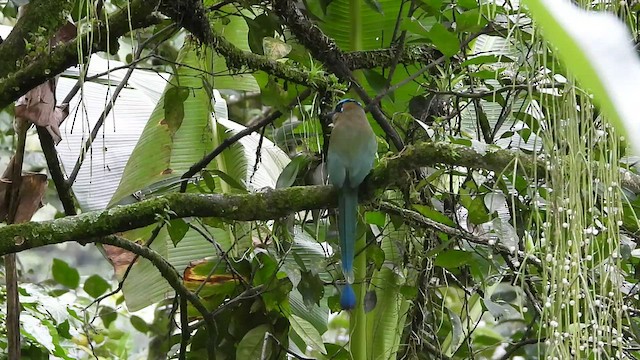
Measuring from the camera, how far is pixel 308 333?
5.83 feet

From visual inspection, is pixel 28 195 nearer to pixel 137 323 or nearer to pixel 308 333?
pixel 308 333

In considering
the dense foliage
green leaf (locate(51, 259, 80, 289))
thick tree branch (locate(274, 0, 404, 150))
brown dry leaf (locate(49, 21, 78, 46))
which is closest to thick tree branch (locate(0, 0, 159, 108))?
the dense foliage

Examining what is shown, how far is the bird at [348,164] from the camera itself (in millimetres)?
1326

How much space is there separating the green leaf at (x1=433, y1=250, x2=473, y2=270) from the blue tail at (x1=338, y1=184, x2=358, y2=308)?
200mm

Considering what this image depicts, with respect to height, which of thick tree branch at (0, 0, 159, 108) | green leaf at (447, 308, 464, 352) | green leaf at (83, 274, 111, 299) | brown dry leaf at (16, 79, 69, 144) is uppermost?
thick tree branch at (0, 0, 159, 108)

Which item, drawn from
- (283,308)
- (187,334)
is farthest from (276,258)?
(187,334)

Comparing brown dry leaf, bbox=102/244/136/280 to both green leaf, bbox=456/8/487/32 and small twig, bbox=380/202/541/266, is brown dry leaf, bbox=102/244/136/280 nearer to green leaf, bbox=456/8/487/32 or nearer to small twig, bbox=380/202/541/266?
small twig, bbox=380/202/541/266

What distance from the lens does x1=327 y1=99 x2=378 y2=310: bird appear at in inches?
52.2

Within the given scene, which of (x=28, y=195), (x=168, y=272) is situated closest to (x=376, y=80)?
(x=168, y=272)

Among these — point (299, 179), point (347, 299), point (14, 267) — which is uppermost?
point (299, 179)

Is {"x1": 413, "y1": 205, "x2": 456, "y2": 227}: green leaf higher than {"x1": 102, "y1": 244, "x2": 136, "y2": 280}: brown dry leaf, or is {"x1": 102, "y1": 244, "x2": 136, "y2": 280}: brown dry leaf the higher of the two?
{"x1": 413, "y1": 205, "x2": 456, "y2": 227}: green leaf

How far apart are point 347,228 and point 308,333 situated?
49 cm

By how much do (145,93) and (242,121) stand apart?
111 centimetres

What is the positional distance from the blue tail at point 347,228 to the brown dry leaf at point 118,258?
651 mm
